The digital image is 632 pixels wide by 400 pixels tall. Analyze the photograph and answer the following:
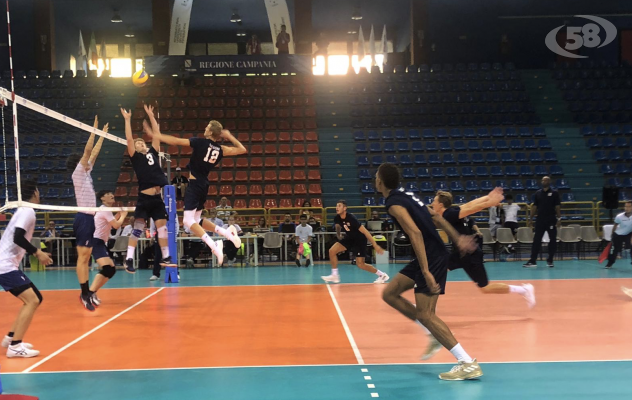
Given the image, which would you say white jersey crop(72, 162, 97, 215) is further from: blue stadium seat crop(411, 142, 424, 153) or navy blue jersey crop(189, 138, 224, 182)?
blue stadium seat crop(411, 142, 424, 153)

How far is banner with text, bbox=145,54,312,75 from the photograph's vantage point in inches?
1066

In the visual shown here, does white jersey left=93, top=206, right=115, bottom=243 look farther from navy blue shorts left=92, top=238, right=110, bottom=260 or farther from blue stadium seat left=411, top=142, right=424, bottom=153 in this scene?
blue stadium seat left=411, top=142, right=424, bottom=153

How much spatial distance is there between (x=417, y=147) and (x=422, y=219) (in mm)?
19287

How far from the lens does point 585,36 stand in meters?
32.3

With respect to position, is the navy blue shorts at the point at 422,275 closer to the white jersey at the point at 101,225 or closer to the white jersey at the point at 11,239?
the white jersey at the point at 11,239

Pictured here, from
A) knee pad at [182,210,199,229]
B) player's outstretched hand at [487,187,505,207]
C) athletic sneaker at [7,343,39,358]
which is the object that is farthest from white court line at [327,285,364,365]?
athletic sneaker at [7,343,39,358]

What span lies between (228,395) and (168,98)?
926 inches

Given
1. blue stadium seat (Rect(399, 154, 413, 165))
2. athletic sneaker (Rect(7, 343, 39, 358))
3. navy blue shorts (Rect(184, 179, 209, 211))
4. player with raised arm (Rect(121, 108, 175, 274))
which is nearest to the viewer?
athletic sneaker (Rect(7, 343, 39, 358))

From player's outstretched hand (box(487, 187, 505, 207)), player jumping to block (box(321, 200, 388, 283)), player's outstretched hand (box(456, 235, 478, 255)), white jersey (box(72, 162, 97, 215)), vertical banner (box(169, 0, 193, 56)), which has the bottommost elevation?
player jumping to block (box(321, 200, 388, 283))

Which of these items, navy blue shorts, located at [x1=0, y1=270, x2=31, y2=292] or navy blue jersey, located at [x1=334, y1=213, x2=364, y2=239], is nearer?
navy blue shorts, located at [x1=0, y1=270, x2=31, y2=292]

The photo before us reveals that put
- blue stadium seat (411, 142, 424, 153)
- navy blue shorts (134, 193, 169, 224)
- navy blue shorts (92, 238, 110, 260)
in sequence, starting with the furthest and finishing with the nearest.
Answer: blue stadium seat (411, 142, 424, 153)
navy blue shorts (92, 238, 110, 260)
navy blue shorts (134, 193, 169, 224)

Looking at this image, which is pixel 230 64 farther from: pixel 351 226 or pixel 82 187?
pixel 82 187

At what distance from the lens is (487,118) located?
1038 inches

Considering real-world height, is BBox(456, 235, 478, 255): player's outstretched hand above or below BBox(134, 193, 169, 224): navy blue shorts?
below
